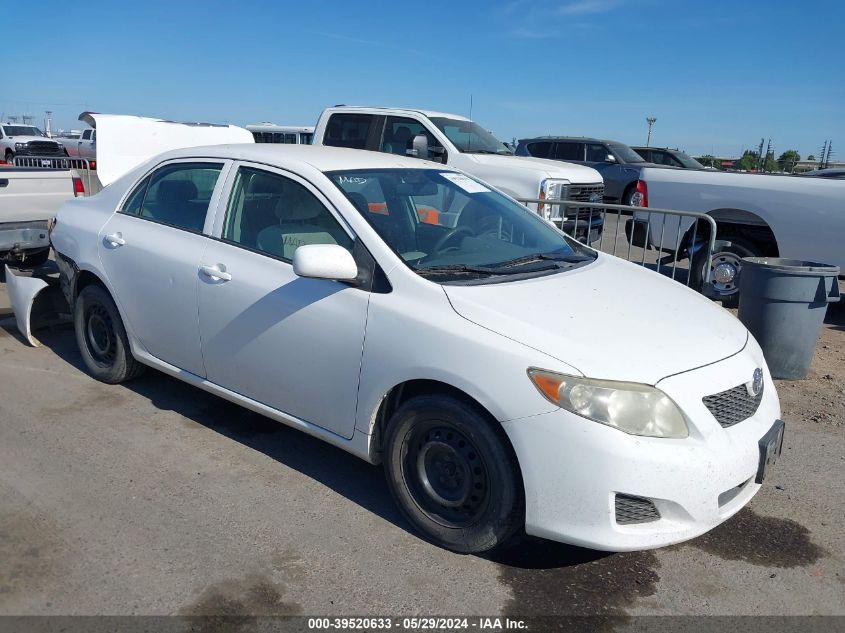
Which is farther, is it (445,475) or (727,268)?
(727,268)

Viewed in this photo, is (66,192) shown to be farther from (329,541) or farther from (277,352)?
(329,541)

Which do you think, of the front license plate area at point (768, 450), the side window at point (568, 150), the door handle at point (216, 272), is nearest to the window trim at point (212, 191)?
the door handle at point (216, 272)

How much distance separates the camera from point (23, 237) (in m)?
7.27

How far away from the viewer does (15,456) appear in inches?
164

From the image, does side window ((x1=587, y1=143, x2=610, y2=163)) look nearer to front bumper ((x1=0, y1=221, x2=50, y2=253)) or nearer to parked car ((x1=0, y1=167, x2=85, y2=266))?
parked car ((x1=0, y1=167, x2=85, y2=266))

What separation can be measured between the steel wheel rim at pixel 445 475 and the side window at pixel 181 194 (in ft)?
6.51

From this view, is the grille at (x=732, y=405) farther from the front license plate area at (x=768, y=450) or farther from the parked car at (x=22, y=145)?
the parked car at (x=22, y=145)

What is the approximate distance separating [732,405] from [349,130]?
27.0ft

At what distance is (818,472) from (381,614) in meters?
2.84

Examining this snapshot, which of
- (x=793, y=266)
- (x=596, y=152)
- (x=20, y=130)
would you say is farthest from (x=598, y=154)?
(x=20, y=130)

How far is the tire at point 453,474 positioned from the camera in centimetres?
308

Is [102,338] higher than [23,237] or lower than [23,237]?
lower

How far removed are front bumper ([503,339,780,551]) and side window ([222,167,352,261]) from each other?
4.78 ft

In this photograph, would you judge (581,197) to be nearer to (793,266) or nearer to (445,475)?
(793,266)
